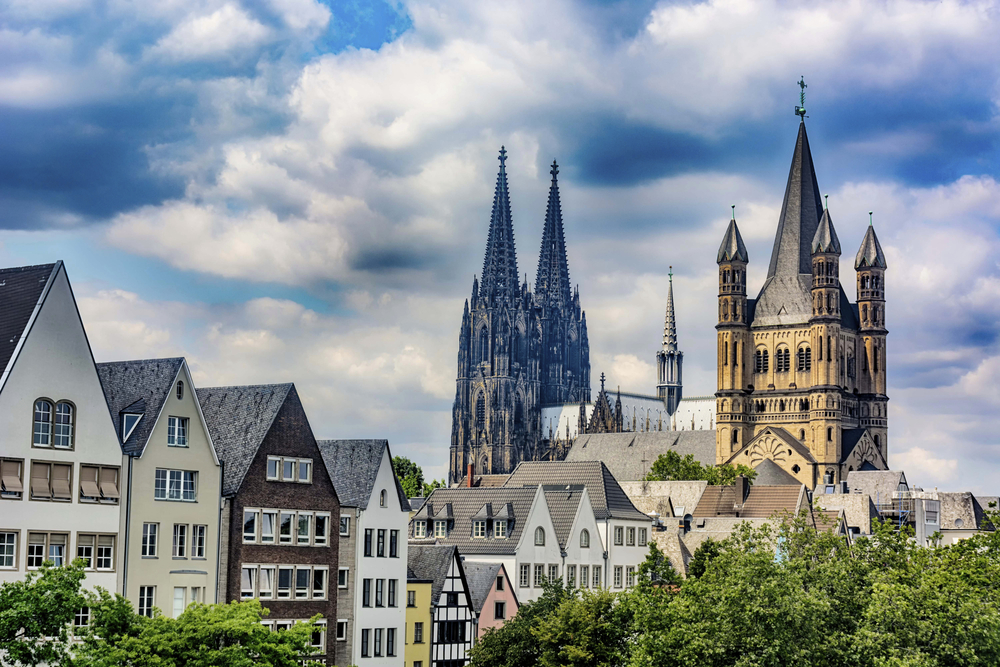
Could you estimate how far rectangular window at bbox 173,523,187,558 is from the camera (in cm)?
6316

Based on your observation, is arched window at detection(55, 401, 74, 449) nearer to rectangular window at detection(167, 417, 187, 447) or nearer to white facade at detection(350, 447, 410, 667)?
rectangular window at detection(167, 417, 187, 447)

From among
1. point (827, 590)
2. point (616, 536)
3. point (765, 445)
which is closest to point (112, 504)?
point (827, 590)

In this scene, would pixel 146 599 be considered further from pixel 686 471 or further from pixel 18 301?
pixel 686 471

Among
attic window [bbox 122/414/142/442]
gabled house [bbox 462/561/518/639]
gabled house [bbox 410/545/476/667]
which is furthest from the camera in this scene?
gabled house [bbox 462/561/518/639]

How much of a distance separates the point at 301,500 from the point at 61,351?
15.9 meters

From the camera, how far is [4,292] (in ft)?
192

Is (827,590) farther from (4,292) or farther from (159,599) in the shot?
(4,292)

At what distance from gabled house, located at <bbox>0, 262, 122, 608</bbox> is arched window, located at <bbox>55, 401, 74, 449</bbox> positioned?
0.12 feet

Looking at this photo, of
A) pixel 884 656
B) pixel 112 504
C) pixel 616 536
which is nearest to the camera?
pixel 884 656

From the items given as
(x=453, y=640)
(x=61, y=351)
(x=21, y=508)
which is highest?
(x=61, y=351)

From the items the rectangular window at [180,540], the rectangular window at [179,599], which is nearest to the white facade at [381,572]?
the rectangular window at [180,540]

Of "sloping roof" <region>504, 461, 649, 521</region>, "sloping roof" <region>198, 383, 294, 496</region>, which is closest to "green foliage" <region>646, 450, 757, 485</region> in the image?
"sloping roof" <region>504, 461, 649, 521</region>

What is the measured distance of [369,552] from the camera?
7506 centimetres

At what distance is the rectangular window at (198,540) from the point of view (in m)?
63.9
